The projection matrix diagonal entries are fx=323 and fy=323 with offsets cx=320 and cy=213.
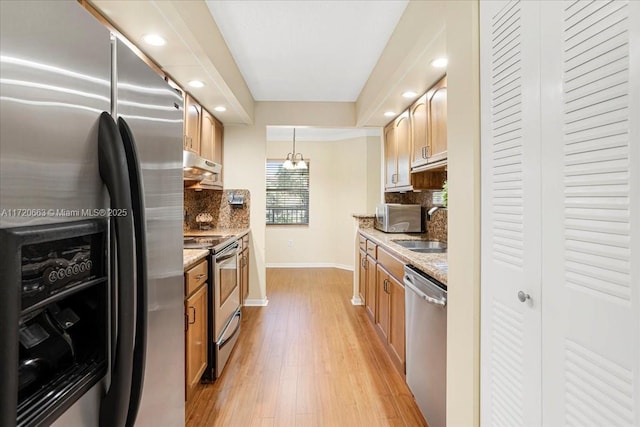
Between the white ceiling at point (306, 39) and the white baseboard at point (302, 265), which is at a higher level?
the white ceiling at point (306, 39)

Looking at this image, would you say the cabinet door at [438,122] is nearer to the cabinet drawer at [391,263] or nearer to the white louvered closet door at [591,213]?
the cabinet drawer at [391,263]

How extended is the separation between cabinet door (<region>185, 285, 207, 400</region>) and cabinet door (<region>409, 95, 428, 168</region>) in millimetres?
1941

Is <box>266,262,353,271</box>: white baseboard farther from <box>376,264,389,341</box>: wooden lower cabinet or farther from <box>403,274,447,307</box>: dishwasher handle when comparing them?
<box>403,274,447,307</box>: dishwasher handle

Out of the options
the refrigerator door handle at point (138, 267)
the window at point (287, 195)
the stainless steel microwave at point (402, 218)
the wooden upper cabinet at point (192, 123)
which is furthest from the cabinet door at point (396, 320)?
the window at point (287, 195)

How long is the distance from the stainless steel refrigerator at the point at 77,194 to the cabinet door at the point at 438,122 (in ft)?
6.27

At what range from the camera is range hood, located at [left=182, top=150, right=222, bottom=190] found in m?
2.28

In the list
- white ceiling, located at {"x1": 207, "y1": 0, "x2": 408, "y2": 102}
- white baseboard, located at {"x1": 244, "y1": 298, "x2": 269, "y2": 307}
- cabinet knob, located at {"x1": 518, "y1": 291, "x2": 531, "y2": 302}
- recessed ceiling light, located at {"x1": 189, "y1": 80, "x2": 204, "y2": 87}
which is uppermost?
white ceiling, located at {"x1": 207, "y1": 0, "x2": 408, "y2": 102}

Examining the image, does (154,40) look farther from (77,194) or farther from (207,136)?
(77,194)

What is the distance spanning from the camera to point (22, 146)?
1.56 feet

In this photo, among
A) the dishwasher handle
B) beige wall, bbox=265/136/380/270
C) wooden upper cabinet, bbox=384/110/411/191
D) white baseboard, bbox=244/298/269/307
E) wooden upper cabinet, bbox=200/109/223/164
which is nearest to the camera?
the dishwasher handle

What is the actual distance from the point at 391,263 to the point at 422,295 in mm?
699

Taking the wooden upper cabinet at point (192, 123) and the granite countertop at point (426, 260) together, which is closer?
the granite countertop at point (426, 260)

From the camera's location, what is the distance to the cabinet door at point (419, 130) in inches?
103

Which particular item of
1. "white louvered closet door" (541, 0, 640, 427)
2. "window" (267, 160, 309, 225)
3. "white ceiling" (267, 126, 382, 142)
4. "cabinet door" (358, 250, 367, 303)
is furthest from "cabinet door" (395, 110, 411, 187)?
"window" (267, 160, 309, 225)
